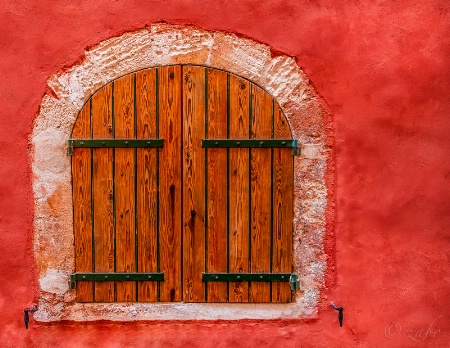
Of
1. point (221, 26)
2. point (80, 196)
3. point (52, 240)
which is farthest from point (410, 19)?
point (52, 240)

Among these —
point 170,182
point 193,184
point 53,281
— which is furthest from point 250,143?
point 53,281

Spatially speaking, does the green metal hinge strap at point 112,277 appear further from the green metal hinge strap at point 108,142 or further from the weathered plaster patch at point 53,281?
the green metal hinge strap at point 108,142

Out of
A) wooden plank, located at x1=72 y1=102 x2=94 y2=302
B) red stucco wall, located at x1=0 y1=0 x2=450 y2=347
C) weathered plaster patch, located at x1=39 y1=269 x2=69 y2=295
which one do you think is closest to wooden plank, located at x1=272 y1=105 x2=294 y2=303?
red stucco wall, located at x1=0 y1=0 x2=450 y2=347

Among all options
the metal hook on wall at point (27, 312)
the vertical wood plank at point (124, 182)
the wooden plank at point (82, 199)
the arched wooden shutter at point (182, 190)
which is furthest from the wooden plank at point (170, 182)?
the metal hook on wall at point (27, 312)

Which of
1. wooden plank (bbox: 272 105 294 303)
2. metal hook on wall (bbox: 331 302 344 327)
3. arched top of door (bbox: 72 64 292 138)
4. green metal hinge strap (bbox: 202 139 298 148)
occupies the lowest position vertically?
metal hook on wall (bbox: 331 302 344 327)

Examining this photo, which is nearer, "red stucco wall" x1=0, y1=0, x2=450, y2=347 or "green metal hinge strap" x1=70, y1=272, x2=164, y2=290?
"red stucco wall" x1=0, y1=0, x2=450, y2=347

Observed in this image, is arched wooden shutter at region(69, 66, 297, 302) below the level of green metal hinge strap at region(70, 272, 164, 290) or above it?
above

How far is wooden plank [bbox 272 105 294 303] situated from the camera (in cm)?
341

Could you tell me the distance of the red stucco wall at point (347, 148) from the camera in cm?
333

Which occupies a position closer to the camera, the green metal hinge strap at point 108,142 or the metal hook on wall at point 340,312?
the green metal hinge strap at point 108,142

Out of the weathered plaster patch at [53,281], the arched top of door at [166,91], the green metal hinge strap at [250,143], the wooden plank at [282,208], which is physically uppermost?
the arched top of door at [166,91]

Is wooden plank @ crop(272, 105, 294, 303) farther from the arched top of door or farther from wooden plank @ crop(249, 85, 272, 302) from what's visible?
the arched top of door

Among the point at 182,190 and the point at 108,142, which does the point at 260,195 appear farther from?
the point at 108,142

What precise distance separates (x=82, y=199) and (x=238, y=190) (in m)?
0.95
